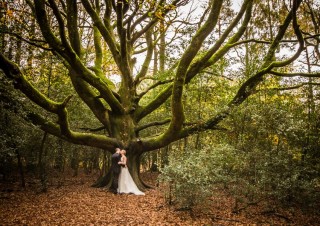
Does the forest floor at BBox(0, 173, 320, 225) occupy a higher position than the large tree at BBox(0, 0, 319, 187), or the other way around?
the large tree at BBox(0, 0, 319, 187)

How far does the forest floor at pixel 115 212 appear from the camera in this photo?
727 centimetres

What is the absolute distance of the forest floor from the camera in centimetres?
727

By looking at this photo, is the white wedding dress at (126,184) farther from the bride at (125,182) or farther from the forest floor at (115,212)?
the forest floor at (115,212)

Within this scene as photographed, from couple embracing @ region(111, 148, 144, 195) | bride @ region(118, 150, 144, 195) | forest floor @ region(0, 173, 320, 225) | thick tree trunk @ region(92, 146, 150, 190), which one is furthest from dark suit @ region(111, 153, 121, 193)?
forest floor @ region(0, 173, 320, 225)

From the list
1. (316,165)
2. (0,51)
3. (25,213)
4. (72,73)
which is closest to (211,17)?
(316,165)

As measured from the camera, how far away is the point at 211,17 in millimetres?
8500

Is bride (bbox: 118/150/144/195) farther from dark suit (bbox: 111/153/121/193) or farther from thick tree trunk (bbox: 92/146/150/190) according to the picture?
thick tree trunk (bbox: 92/146/150/190)

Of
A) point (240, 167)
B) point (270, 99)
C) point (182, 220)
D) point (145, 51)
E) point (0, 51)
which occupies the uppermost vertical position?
point (145, 51)

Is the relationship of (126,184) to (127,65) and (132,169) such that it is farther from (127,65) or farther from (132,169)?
(127,65)

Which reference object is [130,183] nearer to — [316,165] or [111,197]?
[111,197]

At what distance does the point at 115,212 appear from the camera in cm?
834

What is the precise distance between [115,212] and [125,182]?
3.79 metres

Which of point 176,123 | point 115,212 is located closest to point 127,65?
point 176,123

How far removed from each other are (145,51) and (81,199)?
10.1 meters
